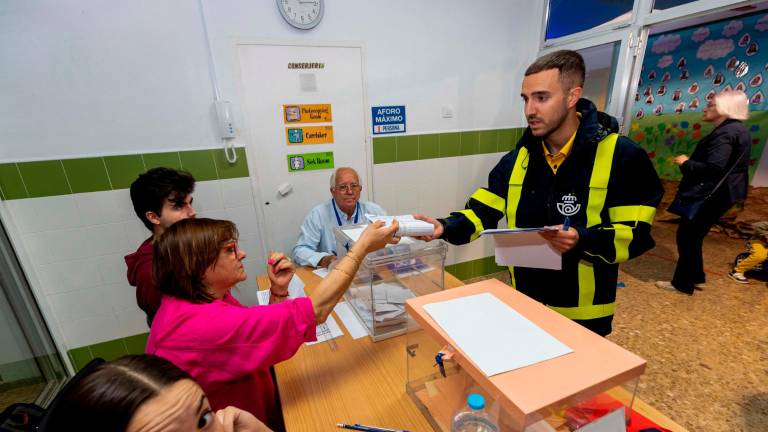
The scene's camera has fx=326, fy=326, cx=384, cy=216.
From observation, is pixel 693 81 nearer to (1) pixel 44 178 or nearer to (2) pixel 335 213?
(2) pixel 335 213

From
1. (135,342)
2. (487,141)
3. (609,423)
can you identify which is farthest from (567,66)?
(135,342)

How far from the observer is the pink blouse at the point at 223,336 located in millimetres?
895

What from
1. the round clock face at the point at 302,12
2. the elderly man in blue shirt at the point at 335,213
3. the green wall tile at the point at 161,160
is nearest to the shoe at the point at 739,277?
the elderly man in blue shirt at the point at 335,213

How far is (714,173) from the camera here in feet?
9.64

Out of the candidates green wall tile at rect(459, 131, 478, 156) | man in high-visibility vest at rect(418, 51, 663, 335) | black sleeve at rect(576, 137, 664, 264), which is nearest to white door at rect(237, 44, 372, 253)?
green wall tile at rect(459, 131, 478, 156)

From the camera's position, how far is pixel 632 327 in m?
2.76

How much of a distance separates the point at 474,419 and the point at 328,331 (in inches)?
29.7

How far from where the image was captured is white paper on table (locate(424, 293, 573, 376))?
0.72 metres

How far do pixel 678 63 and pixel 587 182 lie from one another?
5.82m

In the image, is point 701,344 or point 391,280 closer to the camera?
point 391,280

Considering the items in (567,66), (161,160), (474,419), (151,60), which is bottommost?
(474,419)

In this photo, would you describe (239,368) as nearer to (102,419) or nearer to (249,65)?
(102,419)

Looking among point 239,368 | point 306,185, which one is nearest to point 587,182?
point 239,368

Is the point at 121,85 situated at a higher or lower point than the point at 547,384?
higher
